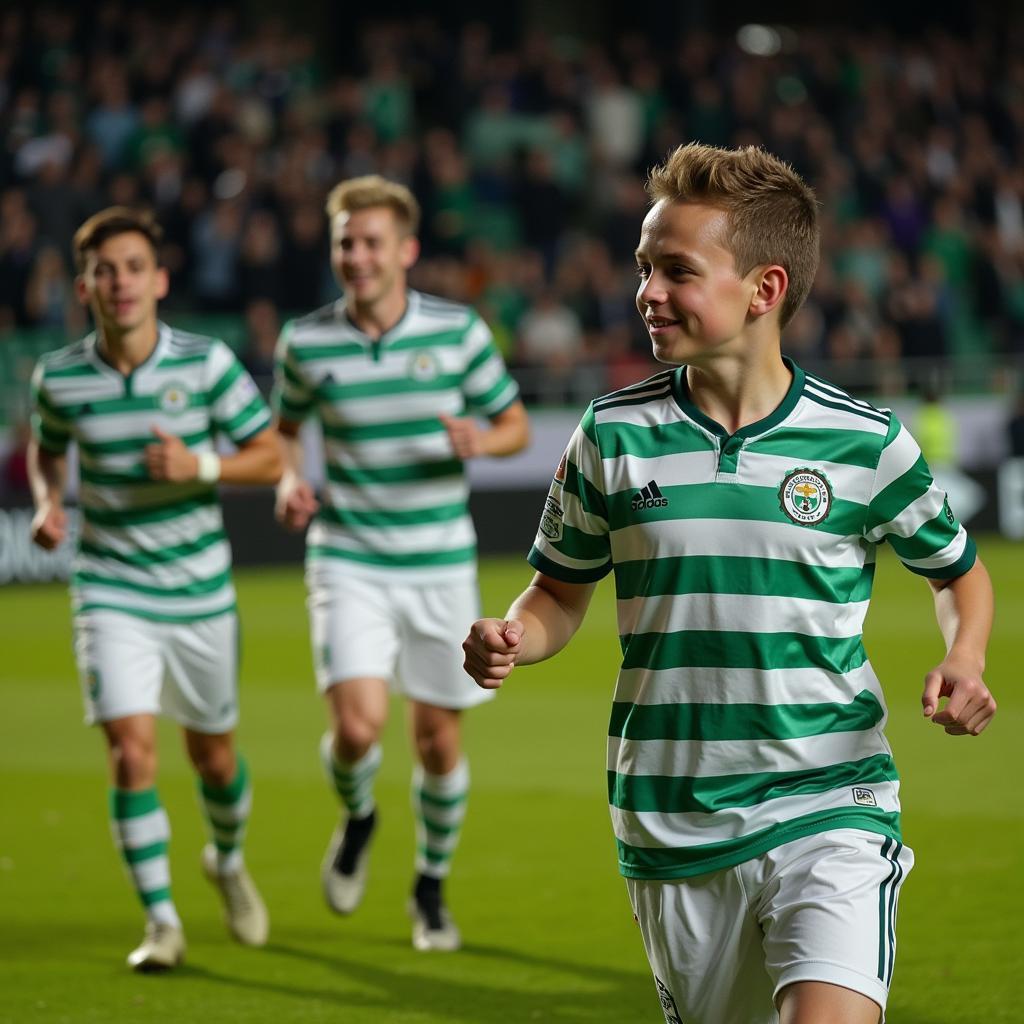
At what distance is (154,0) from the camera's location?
25953mm

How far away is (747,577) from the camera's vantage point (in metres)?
3.62

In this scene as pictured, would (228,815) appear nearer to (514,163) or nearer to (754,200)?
(754,200)

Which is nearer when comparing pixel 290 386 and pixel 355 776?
pixel 355 776

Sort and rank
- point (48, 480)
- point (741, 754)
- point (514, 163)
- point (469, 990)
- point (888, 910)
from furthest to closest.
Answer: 1. point (514, 163)
2. point (48, 480)
3. point (469, 990)
4. point (741, 754)
5. point (888, 910)

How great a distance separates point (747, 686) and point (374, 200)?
3.62 metres

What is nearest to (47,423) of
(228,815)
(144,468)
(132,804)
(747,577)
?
(144,468)

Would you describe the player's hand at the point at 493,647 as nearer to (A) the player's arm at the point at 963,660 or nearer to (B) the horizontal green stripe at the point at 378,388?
(A) the player's arm at the point at 963,660

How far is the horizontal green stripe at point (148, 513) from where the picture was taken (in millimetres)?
6355

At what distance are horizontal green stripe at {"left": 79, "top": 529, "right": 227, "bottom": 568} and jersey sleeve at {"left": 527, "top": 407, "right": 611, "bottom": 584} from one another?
2.57m

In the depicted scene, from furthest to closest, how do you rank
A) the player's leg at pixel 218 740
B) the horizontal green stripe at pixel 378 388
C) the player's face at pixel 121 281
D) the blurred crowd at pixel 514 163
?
the blurred crowd at pixel 514 163 → the horizontal green stripe at pixel 378 388 → the player's leg at pixel 218 740 → the player's face at pixel 121 281

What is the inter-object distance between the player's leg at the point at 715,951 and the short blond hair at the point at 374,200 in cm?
373

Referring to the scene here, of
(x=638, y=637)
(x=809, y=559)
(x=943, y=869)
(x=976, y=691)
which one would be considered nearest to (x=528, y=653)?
(x=638, y=637)

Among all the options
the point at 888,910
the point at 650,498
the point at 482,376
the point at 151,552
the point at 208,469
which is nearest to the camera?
the point at 888,910

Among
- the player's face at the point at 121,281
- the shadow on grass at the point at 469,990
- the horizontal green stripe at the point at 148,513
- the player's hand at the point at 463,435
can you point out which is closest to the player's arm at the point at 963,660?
the shadow on grass at the point at 469,990
